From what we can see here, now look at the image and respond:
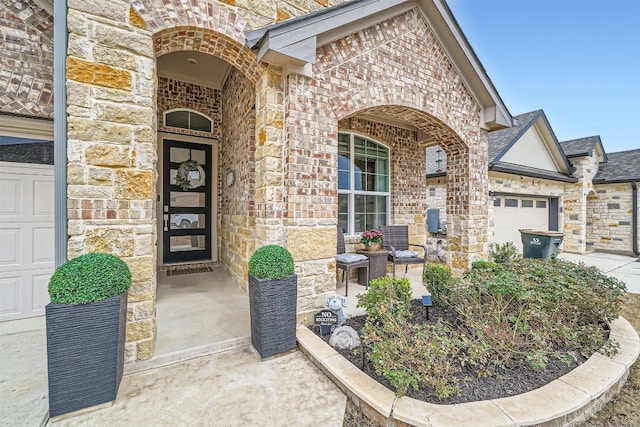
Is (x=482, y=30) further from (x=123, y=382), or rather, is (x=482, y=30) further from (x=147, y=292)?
(x=123, y=382)

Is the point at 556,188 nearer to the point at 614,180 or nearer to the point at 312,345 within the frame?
the point at 614,180

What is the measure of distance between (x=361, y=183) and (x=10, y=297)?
5.50 meters

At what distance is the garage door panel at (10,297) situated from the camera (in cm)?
318

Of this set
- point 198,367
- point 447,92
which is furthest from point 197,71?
point 198,367

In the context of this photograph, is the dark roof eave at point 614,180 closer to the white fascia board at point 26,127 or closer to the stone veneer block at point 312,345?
the stone veneer block at point 312,345

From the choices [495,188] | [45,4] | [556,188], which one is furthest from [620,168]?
[45,4]

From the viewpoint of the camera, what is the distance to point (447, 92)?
4.70 metres

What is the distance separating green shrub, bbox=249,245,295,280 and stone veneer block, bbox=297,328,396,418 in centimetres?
75

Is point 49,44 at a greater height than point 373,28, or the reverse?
point 373,28

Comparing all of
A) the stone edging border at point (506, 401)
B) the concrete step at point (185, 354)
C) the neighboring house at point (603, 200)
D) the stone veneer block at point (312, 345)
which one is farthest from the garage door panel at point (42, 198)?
the neighboring house at point (603, 200)

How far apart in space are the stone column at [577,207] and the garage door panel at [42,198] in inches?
549

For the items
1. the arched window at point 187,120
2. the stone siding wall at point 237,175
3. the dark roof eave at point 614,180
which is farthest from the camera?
the dark roof eave at point 614,180

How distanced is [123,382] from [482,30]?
11809 millimetres

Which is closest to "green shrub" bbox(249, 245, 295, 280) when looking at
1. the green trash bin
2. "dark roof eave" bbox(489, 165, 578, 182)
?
"dark roof eave" bbox(489, 165, 578, 182)
